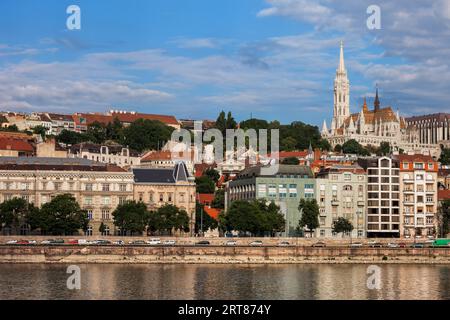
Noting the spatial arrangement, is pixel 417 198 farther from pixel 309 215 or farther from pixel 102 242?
pixel 102 242

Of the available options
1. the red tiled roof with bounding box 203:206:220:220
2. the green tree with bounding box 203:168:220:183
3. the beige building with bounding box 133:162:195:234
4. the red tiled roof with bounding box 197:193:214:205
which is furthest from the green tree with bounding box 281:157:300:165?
the beige building with bounding box 133:162:195:234

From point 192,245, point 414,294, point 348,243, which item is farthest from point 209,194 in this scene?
point 414,294

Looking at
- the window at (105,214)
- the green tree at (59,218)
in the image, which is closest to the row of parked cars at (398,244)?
the window at (105,214)

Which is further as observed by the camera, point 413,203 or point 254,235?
point 413,203

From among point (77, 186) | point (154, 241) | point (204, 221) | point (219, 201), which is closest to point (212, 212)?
point (219, 201)

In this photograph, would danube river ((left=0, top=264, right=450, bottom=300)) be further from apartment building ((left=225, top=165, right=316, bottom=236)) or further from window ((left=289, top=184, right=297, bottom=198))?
window ((left=289, top=184, right=297, bottom=198))

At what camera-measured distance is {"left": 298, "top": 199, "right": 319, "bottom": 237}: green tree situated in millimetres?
105625

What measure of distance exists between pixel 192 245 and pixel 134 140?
95.1 metres

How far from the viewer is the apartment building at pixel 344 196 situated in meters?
112

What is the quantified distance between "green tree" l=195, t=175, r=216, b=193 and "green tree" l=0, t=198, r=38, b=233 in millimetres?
39360

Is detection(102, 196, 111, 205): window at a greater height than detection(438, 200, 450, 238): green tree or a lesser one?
greater

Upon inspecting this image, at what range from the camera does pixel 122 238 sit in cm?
9288
